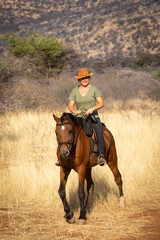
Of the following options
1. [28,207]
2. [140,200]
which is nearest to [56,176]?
[28,207]

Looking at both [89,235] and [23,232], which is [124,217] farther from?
[23,232]

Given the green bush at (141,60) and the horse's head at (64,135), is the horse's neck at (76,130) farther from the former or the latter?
the green bush at (141,60)

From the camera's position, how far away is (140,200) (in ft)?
22.4

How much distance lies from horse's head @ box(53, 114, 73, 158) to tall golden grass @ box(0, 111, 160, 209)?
2093mm

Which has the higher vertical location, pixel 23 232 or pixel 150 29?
pixel 150 29

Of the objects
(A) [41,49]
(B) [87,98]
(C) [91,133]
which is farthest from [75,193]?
(A) [41,49]

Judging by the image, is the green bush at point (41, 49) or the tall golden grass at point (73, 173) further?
the green bush at point (41, 49)

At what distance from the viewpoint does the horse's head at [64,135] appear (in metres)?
4.94

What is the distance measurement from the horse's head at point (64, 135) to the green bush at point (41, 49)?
2230cm

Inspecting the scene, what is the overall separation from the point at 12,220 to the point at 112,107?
44.3ft

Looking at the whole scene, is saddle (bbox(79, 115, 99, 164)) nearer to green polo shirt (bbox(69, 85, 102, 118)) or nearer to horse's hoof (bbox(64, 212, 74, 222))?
green polo shirt (bbox(69, 85, 102, 118))

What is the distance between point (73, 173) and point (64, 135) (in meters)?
3.28

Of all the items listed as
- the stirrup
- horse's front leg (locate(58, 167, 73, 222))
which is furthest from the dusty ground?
the stirrup

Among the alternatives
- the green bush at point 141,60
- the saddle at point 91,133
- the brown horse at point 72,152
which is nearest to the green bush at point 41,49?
the green bush at point 141,60
